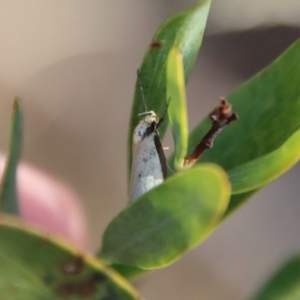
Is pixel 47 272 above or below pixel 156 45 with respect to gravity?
below

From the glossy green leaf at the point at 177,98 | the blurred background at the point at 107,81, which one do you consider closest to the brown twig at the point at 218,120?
the glossy green leaf at the point at 177,98

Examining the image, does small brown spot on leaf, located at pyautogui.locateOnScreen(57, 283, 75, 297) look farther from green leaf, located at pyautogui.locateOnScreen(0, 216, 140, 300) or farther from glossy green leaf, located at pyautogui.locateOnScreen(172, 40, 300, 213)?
glossy green leaf, located at pyautogui.locateOnScreen(172, 40, 300, 213)

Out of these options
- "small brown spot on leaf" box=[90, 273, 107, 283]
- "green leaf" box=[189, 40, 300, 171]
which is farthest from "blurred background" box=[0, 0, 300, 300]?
"small brown spot on leaf" box=[90, 273, 107, 283]

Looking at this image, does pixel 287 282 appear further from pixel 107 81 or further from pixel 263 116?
pixel 107 81

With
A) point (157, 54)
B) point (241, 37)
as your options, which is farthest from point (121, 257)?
point (241, 37)

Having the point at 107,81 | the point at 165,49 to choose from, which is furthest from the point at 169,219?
the point at 107,81

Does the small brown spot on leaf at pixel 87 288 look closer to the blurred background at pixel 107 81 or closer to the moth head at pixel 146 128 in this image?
the moth head at pixel 146 128
